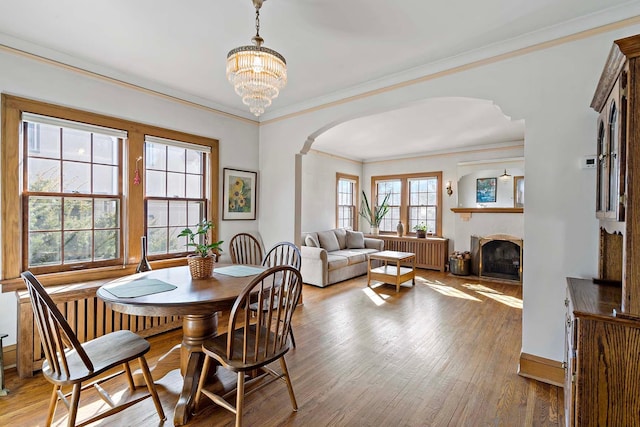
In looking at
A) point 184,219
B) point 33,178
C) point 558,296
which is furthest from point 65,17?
point 558,296

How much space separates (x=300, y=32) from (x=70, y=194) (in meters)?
2.63

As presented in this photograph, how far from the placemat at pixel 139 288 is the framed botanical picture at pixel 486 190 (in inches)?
253

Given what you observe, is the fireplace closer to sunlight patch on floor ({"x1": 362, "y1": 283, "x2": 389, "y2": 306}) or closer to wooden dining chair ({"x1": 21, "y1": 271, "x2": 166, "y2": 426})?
sunlight patch on floor ({"x1": 362, "y1": 283, "x2": 389, "y2": 306})

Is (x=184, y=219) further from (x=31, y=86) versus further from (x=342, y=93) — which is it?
(x=342, y=93)

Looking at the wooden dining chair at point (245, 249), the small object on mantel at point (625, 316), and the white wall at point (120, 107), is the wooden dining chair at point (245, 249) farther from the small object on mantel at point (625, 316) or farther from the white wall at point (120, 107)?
the small object on mantel at point (625, 316)

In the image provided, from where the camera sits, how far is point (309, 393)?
2.17 metres

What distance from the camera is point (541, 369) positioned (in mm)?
2346

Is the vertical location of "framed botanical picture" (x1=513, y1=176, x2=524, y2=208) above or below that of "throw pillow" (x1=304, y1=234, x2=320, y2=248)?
above

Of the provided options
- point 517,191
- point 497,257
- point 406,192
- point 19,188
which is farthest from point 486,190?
point 19,188

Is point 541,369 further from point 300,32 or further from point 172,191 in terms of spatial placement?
point 172,191

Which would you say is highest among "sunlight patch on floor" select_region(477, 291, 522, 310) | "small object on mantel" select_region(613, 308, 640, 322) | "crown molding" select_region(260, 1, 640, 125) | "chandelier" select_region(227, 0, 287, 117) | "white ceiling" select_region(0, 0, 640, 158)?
"white ceiling" select_region(0, 0, 640, 158)

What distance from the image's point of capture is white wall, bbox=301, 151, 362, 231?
6.48 meters

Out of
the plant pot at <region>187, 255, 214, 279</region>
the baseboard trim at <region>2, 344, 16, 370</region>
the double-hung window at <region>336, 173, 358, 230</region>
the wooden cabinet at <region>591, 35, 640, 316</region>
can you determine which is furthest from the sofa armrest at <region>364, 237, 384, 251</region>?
the baseboard trim at <region>2, 344, 16, 370</region>

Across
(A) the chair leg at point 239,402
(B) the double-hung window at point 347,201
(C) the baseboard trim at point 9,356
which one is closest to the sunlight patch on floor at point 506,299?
(B) the double-hung window at point 347,201
